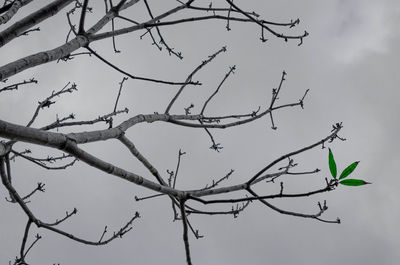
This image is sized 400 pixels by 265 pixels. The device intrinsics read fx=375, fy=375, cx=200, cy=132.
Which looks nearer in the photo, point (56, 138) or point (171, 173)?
point (56, 138)

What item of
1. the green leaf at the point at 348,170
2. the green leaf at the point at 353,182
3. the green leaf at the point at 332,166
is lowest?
the green leaf at the point at 353,182

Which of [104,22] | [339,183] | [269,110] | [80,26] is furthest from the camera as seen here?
[269,110]

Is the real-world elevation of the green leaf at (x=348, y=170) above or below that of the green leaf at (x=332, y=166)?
below

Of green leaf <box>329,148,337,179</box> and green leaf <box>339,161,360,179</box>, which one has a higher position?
green leaf <box>329,148,337,179</box>

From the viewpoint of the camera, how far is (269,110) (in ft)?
12.8

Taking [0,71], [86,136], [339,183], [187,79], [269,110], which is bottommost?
[339,183]

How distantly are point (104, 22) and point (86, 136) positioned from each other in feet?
4.02

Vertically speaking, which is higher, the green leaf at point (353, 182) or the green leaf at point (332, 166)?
the green leaf at point (332, 166)

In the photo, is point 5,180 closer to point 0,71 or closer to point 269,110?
point 0,71

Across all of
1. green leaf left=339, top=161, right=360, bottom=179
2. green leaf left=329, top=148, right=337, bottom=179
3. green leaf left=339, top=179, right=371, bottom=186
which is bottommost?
green leaf left=339, top=179, right=371, bottom=186

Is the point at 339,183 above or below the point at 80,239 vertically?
below

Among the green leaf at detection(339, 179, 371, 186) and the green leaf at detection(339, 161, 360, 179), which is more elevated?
the green leaf at detection(339, 161, 360, 179)

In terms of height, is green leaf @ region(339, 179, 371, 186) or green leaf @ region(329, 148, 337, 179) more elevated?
green leaf @ region(329, 148, 337, 179)

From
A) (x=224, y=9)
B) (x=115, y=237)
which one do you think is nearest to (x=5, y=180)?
(x=115, y=237)
